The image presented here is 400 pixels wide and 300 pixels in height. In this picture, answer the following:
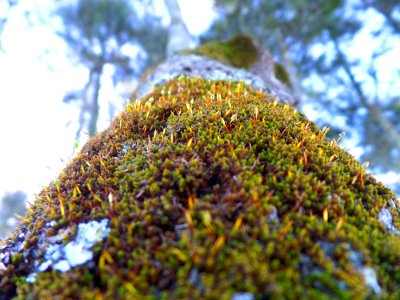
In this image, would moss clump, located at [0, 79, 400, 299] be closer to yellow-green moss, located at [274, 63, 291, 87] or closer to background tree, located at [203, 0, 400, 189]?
yellow-green moss, located at [274, 63, 291, 87]

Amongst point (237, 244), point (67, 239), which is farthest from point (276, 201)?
point (67, 239)

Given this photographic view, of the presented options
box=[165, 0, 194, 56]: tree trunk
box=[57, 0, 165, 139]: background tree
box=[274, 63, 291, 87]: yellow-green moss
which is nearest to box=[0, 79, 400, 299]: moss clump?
box=[274, 63, 291, 87]: yellow-green moss

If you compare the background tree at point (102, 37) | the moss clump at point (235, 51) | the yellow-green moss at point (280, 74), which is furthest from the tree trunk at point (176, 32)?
the background tree at point (102, 37)

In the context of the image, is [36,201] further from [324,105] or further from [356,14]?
[324,105]

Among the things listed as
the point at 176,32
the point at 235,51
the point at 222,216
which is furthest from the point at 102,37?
the point at 222,216

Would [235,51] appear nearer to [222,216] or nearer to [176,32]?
[176,32]

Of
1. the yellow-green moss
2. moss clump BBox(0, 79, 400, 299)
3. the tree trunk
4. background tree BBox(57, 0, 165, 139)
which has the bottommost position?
moss clump BBox(0, 79, 400, 299)

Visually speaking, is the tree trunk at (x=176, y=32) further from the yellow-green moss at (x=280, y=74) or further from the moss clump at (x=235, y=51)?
the yellow-green moss at (x=280, y=74)

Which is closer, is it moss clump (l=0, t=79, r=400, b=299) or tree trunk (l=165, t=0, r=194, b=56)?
moss clump (l=0, t=79, r=400, b=299)
